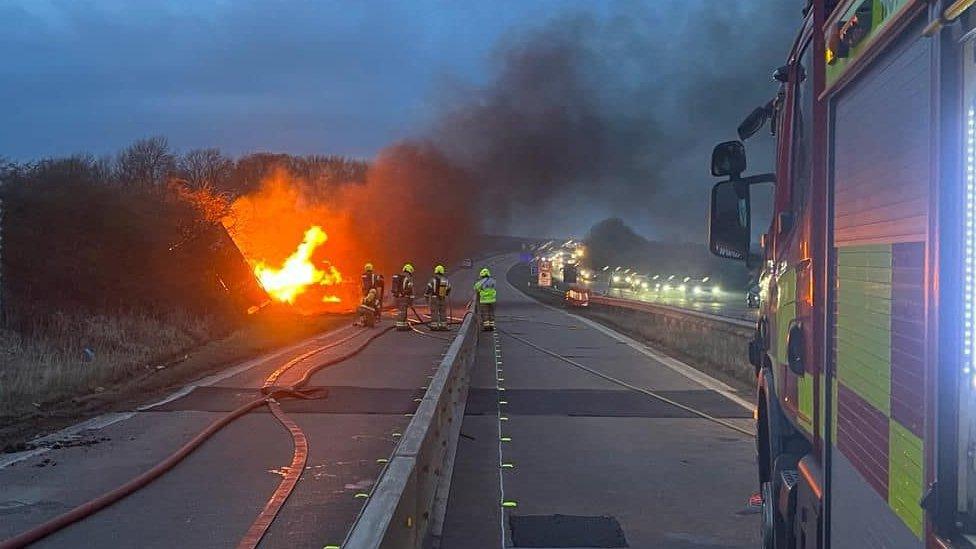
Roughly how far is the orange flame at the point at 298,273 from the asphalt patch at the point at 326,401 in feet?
70.5

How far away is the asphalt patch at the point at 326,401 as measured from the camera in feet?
37.5

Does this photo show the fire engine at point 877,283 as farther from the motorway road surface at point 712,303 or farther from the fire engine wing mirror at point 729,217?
the motorway road surface at point 712,303

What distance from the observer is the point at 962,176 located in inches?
74.4

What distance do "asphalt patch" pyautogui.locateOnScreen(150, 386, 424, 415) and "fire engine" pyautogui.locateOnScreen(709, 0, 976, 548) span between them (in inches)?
292

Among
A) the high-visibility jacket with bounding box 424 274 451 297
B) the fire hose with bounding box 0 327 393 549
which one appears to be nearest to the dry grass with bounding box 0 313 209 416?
the fire hose with bounding box 0 327 393 549

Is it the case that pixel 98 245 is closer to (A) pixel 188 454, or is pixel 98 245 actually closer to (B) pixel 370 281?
(B) pixel 370 281

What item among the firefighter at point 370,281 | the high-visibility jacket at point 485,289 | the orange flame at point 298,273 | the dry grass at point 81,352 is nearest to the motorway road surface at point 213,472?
the dry grass at point 81,352

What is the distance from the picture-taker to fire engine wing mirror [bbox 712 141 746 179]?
5.37 metres

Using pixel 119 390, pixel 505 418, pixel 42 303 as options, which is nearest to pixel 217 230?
pixel 42 303

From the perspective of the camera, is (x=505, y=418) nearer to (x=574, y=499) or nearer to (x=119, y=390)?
(x=574, y=499)

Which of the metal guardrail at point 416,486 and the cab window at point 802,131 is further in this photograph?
the cab window at point 802,131

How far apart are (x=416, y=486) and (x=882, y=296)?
2.93 m

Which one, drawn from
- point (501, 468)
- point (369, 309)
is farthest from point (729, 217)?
point (369, 309)

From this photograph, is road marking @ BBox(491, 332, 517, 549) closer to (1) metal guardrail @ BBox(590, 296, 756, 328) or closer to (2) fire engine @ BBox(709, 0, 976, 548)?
(2) fire engine @ BBox(709, 0, 976, 548)
